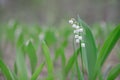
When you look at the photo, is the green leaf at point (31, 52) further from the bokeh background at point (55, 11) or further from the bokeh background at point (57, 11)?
the bokeh background at point (55, 11)

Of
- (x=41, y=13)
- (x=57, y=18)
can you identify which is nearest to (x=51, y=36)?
(x=57, y=18)

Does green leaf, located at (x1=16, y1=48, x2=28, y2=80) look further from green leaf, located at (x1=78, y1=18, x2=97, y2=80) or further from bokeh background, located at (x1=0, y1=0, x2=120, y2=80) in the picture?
bokeh background, located at (x1=0, y1=0, x2=120, y2=80)

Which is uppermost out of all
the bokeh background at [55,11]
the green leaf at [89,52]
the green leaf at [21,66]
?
the green leaf at [89,52]

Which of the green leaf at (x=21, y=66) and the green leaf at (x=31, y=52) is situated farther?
the green leaf at (x=31, y=52)

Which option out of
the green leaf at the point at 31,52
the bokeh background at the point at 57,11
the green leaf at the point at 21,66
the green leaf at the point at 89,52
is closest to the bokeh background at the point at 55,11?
the bokeh background at the point at 57,11

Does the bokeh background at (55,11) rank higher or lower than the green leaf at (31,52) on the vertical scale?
lower

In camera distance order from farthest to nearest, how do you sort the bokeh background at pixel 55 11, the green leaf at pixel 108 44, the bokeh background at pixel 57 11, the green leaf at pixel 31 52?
the bokeh background at pixel 55 11, the bokeh background at pixel 57 11, the green leaf at pixel 31 52, the green leaf at pixel 108 44

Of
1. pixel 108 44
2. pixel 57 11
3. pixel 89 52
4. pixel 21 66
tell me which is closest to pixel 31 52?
pixel 21 66

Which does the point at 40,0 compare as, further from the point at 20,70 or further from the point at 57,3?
the point at 20,70

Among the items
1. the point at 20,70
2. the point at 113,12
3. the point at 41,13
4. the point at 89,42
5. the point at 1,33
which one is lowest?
the point at 41,13

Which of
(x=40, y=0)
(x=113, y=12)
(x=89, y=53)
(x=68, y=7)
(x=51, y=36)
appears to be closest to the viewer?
(x=89, y=53)

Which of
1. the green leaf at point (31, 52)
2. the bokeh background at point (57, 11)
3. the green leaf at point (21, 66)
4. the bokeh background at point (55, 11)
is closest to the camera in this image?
the green leaf at point (21, 66)
